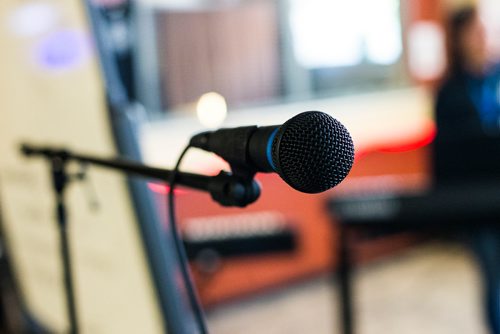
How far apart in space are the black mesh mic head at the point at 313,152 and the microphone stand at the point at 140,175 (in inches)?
3.7

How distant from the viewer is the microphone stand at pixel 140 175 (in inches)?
21.1

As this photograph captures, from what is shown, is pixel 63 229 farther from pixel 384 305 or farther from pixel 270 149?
pixel 384 305

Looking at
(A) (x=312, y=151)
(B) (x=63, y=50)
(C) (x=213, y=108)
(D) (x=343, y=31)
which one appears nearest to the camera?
(A) (x=312, y=151)

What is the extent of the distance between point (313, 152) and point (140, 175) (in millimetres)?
306

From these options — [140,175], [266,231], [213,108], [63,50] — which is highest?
[63,50]

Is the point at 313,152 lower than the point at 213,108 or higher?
higher

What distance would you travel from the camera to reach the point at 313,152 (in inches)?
17.2

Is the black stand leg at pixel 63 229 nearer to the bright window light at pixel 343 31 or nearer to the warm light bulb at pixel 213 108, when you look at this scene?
the warm light bulb at pixel 213 108

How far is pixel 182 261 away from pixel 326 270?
238 cm

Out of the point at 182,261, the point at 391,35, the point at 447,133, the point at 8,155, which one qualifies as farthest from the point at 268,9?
the point at 182,261

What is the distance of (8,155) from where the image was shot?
1.44 m

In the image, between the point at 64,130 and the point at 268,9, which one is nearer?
the point at 64,130

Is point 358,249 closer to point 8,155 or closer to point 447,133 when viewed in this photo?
point 447,133

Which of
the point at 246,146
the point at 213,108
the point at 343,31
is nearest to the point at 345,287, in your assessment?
the point at 246,146
